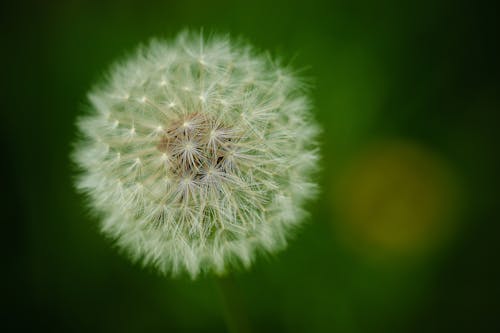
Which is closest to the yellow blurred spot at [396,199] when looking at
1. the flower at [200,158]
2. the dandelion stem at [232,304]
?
the flower at [200,158]

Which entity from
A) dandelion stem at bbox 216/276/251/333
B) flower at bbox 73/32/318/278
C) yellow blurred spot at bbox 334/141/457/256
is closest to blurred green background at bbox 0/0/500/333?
yellow blurred spot at bbox 334/141/457/256

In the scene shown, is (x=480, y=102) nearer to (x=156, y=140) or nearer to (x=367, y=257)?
(x=367, y=257)

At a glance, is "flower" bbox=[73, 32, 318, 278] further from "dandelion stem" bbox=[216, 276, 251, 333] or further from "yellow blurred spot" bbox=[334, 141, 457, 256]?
"yellow blurred spot" bbox=[334, 141, 457, 256]

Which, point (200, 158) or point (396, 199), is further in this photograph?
point (396, 199)

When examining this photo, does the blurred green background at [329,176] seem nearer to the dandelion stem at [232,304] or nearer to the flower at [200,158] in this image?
the dandelion stem at [232,304]

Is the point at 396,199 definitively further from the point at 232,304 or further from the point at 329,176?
the point at 232,304

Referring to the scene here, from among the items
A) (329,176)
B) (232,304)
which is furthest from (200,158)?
(329,176)

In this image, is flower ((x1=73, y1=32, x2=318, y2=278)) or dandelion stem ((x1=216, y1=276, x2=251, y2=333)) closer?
flower ((x1=73, y1=32, x2=318, y2=278))
